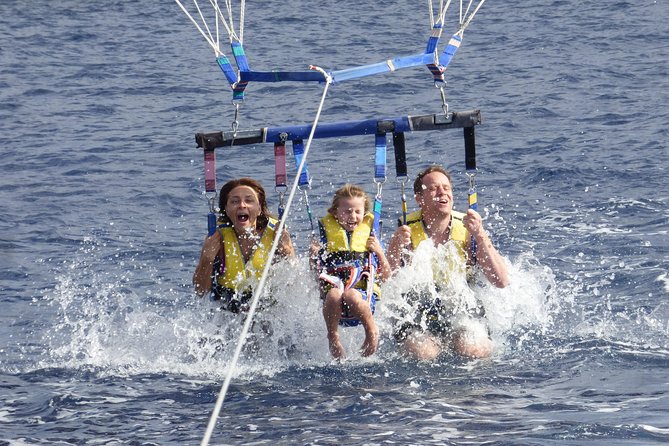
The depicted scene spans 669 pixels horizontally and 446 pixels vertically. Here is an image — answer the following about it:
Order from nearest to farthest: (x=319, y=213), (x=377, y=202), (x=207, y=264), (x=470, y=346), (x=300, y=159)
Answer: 1. (x=377, y=202)
2. (x=300, y=159)
3. (x=207, y=264)
4. (x=470, y=346)
5. (x=319, y=213)

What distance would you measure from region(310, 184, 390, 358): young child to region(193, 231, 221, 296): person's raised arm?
70 cm

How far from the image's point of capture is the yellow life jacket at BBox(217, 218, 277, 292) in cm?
801

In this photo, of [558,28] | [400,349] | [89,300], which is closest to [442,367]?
[400,349]

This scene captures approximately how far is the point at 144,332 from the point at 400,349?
208cm

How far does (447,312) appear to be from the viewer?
814 cm

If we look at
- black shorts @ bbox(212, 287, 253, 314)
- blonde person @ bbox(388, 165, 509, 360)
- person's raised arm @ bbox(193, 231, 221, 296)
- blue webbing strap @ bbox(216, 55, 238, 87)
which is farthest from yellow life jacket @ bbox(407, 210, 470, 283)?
blue webbing strap @ bbox(216, 55, 238, 87)

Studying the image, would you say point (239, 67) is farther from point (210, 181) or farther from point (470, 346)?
point (470, 346)

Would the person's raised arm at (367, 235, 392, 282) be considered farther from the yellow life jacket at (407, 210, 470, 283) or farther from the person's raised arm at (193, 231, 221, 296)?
the person's raised arm at (193, 231, 221, 296)

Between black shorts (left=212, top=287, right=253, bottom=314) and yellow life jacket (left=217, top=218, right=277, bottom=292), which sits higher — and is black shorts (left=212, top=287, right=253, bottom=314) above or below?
below

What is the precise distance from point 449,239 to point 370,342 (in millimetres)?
970

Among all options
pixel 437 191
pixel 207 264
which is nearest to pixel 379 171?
pixel 437 191

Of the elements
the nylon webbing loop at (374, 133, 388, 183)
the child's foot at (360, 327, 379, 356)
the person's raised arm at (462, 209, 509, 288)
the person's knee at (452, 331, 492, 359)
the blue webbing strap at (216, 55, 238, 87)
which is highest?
the blue webbing strap at (216, 55, 238, 87)

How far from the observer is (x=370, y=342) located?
25.6 feet

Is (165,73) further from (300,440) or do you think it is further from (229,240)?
(300,440)
